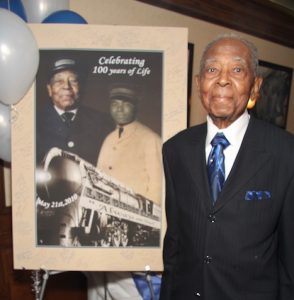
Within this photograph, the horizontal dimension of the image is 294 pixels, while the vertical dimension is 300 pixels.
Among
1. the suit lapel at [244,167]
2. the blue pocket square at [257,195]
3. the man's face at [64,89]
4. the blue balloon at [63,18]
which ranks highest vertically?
the blue balloon at [63,18]

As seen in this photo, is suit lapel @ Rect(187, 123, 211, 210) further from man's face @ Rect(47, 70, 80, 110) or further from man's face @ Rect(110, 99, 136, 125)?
man's face @ Rect(47, 70, 80, 110)

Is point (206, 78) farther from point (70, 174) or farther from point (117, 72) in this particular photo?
point (70, 174)

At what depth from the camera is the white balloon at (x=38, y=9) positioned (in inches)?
63.6

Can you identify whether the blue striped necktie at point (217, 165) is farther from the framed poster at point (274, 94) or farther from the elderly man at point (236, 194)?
the framed poster at point (274, 94)

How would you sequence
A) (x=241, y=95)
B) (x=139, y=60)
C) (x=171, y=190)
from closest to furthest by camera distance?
(x=241, y=95), (x=171, y=190), (x=139, y=60)

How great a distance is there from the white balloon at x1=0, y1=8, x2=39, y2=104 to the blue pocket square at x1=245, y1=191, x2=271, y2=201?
3.18 ft

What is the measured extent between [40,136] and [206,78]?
741mm

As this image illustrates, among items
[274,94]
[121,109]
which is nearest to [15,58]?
[121,109]

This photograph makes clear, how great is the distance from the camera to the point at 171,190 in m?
1.20

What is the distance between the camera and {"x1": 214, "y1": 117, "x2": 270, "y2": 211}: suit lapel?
1.00 m

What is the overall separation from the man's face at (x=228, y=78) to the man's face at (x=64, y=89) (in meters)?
0.58

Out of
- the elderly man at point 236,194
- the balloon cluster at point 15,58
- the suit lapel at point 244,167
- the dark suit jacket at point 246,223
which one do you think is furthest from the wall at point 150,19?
the suit lapel at point 244,167

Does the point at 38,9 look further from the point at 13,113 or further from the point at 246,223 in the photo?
the point at 246,223

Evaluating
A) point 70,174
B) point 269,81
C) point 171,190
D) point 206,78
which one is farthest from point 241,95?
point 269,81
